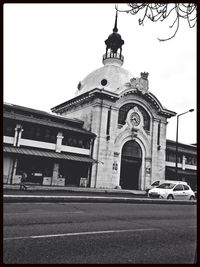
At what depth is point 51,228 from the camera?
292 inches

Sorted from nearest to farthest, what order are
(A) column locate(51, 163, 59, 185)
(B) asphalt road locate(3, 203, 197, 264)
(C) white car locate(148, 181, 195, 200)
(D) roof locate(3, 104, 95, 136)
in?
1. (B) asphalt road locate(3, 203, 197, 264)
2. (C) white car locate(148, 181, 195, 200)
3. (D) roof locate(3, 104, 95, 136)
4. (A) column locate(51, 163, 59, 185)

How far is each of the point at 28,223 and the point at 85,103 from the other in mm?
28032

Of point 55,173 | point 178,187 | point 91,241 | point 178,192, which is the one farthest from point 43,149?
point 91,241

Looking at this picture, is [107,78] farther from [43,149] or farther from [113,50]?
[43,149]

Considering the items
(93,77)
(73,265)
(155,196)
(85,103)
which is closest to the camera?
(73,265)

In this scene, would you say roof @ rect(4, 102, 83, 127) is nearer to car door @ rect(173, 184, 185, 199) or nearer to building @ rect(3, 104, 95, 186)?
building @ rect(3, 104, 95, 186)

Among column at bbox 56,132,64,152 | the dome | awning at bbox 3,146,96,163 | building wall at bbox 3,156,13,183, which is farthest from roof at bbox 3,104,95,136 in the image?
the dome

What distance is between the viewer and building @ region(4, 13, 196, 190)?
2675 centimetres

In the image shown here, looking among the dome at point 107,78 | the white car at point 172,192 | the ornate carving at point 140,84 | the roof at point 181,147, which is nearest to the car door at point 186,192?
the white car at point 172,192

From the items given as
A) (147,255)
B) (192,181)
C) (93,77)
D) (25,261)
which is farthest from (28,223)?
(192,181)

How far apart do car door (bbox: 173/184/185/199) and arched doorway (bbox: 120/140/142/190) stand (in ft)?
44.0

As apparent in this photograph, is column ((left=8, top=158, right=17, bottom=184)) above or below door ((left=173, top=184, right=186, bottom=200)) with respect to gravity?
above

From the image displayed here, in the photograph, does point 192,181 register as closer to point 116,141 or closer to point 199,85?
point 116,141

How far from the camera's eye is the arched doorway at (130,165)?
33906 mm
